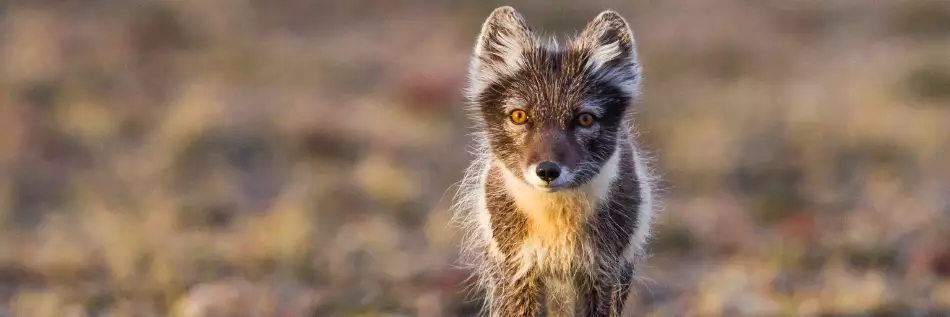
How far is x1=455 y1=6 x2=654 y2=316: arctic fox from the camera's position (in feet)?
22.1

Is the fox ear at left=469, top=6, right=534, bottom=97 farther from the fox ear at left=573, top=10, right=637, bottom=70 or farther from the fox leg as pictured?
the fox leg

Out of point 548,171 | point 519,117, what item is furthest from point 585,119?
point 548,171

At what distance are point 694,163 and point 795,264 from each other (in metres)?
3.99

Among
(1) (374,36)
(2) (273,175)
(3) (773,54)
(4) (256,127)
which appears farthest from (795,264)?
(1) (374,36)

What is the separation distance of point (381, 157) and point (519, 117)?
22.8 ft

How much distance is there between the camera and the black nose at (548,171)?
21.1 feet

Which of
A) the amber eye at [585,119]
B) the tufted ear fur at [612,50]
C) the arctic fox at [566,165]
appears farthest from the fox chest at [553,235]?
the tufted ear fur at [612,50]

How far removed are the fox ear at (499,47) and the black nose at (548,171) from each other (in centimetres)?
76

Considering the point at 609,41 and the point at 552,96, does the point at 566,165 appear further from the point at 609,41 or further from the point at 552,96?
the point at 609,41

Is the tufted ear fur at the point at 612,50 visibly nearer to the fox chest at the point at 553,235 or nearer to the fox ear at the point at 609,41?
the fox ear at the point at 609,41

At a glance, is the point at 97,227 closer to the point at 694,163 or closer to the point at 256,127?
the point at 256,127

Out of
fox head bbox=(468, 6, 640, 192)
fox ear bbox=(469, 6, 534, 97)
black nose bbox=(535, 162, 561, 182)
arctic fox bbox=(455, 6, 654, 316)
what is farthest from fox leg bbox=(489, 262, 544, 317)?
fox ear bbox=(469, 6, 534, 97)

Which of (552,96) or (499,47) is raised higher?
(499,47)

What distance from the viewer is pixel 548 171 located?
6.45 meters
